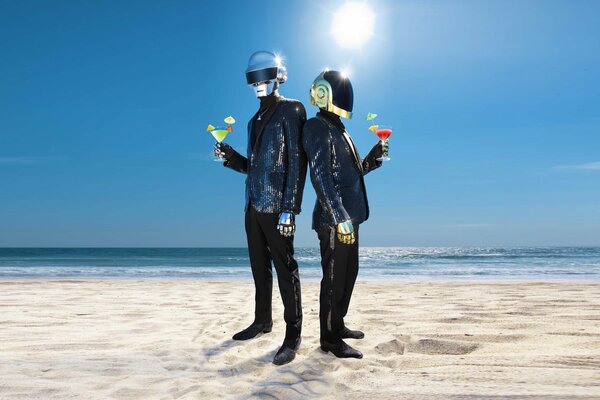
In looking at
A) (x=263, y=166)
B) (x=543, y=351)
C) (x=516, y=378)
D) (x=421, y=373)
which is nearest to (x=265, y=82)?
(x=263, y=166)

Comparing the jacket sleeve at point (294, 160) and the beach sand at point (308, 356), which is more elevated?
the jacket sleeve at point (294, 160)

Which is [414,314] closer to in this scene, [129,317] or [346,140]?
[346,140]

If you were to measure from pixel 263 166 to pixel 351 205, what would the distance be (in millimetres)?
693

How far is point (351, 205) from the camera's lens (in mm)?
3189

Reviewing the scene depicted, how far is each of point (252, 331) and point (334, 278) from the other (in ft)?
3.59

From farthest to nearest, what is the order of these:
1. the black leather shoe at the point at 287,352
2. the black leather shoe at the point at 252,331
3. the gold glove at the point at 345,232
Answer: the black leather shoe at the point at 252,331 → the black leather shoe at the point at 287,352 → the gold glove at the point at 345,232

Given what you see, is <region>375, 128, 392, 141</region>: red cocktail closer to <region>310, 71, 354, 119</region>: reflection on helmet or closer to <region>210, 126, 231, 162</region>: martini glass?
<region>310, 71, 354, 119</region>: reflection on helmet

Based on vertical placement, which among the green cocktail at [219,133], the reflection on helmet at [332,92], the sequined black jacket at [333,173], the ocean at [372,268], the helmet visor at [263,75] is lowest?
the ocean at [372,268]

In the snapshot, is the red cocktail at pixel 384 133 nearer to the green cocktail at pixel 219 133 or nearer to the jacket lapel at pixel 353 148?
the jacket lapel at pixel 353 148

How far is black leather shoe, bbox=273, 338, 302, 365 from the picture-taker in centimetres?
312

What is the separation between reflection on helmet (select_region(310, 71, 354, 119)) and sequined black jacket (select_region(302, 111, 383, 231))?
0.23ft

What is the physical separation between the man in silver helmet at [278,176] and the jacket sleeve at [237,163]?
0.18 metres

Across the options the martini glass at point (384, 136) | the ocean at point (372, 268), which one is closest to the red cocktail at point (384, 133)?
the martini glass at point (384, 136)

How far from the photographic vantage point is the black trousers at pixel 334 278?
321cm
